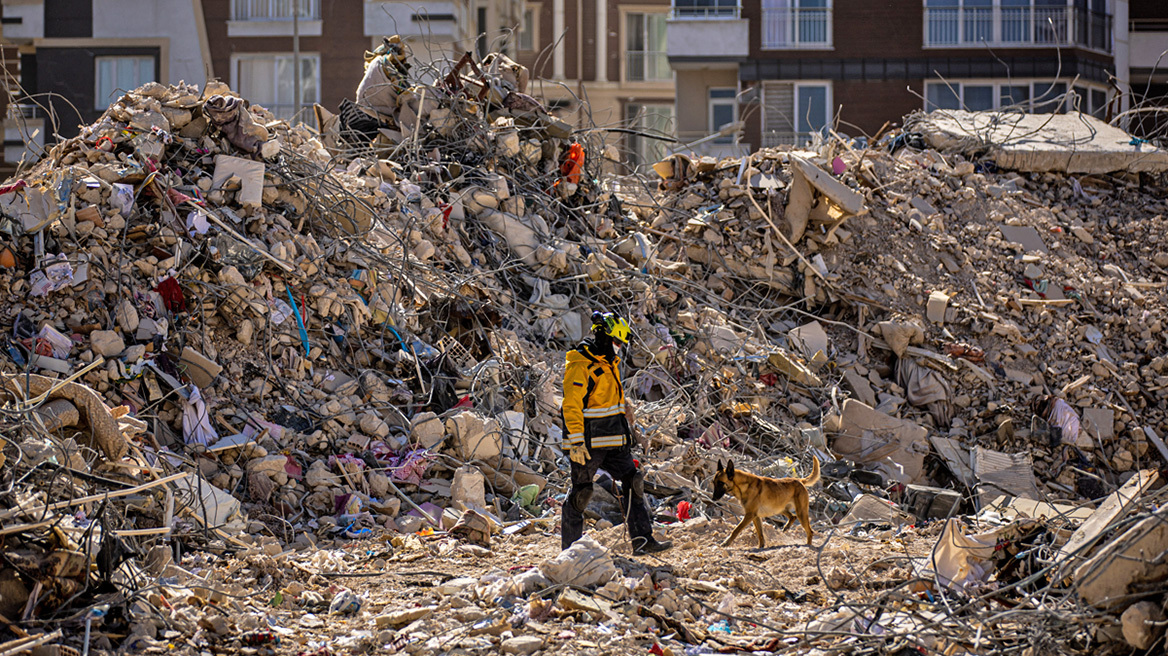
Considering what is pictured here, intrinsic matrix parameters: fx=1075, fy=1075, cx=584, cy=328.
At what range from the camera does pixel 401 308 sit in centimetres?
898

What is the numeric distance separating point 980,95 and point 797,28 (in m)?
3.98

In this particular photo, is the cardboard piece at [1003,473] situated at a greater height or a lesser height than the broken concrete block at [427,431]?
lesser

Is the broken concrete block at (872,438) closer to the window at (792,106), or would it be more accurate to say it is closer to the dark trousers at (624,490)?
the dark trousers at (624,490)

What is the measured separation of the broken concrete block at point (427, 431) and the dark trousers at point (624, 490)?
207 cm

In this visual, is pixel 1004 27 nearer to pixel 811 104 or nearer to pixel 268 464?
pixel 811 104

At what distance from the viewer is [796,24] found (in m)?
21.5

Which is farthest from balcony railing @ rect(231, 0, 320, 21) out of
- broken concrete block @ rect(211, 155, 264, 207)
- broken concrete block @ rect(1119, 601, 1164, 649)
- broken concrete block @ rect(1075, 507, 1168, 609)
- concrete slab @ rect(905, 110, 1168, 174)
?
broken concrete block @ rect(1119, 601, 1164, 649)

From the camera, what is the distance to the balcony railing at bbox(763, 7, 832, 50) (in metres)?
21.4

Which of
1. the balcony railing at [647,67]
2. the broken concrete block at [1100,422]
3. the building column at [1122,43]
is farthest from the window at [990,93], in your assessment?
the broken concrete block at [1100,422]

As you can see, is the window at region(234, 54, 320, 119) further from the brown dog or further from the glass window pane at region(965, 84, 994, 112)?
the brown dog

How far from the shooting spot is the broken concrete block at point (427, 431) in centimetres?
772

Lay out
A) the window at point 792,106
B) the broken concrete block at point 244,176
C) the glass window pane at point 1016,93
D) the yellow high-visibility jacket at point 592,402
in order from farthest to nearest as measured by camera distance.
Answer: the glass window pane at point 1016,93, the window at point 792,106, the broken concrete block at point 244,176, the yellow high-visibility jacket at point 592,402

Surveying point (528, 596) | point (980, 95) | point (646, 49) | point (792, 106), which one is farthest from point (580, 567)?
point (646, 49)

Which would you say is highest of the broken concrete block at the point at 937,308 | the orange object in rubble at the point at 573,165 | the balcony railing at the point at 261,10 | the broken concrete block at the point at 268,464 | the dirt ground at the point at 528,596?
the balcony railing at the point at 261,10
